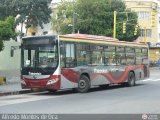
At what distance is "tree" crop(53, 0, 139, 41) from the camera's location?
61625 millimetres

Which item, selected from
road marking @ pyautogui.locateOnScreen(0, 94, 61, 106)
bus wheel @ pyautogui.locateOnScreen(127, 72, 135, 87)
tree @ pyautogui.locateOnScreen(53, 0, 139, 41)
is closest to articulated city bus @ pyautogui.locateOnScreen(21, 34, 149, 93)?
road marking @ pyautogui.locateOnScreen(0, 94, 61, 106)

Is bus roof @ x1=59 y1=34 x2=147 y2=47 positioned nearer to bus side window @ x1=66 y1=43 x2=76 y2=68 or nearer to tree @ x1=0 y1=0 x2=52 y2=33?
bus side window @ x1=66 y1=43 x2=76 y2=68

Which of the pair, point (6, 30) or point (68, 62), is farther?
point (6, 30)

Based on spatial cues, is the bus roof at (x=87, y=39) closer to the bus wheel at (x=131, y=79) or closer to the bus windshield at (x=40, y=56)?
the bus windshield at (x=40, y=56)

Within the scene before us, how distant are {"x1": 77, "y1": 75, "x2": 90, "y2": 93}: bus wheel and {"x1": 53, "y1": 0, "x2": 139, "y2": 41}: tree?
37836 mm

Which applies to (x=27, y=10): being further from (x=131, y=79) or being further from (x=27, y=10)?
(x=131, y=79)

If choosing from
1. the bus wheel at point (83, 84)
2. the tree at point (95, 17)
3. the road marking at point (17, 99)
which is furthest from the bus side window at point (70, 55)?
the tree at point (95, 17)

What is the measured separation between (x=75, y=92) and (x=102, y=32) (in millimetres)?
41406

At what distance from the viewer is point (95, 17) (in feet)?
203

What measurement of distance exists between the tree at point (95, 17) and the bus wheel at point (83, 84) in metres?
37.8

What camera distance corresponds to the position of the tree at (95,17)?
6162cm

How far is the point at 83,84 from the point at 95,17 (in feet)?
133

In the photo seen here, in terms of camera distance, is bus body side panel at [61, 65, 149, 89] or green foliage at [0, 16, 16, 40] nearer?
bus body side panel at [61, 65, 149, 89]

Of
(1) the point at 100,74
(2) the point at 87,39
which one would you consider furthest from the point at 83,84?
(2) the point at 87,39
